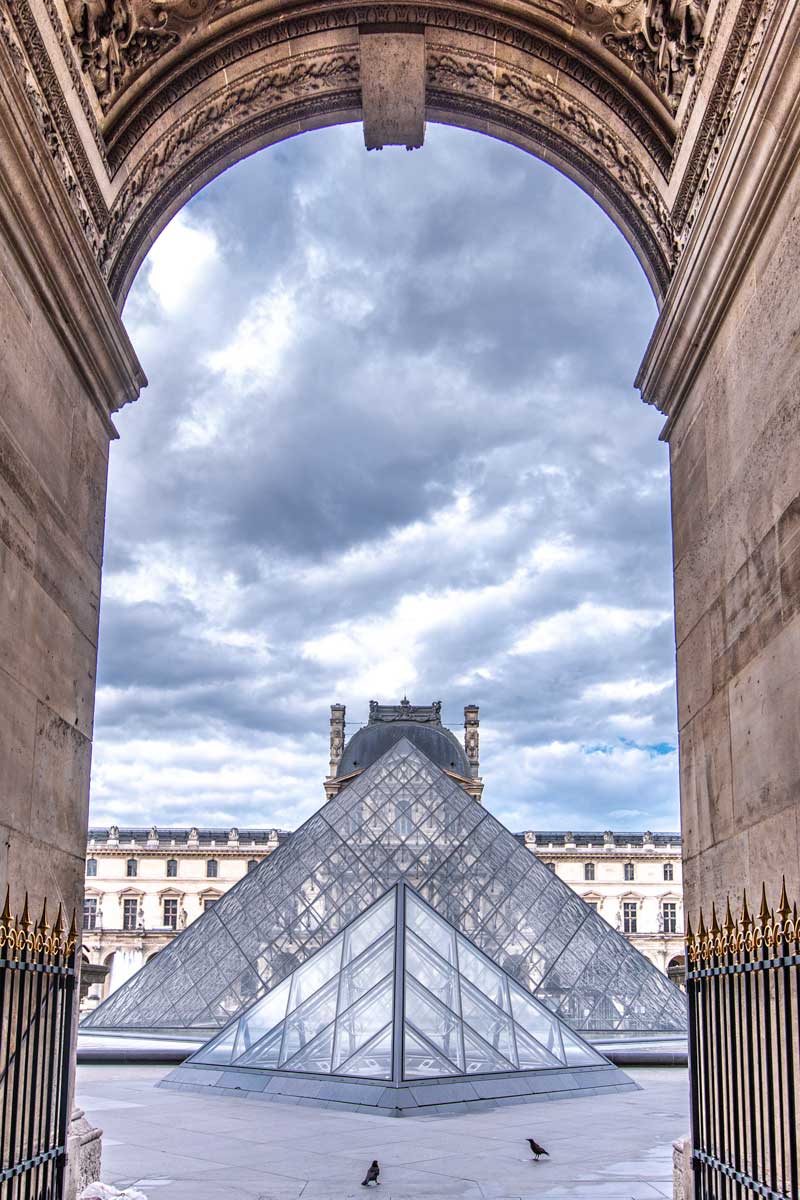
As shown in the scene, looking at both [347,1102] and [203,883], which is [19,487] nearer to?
[347,1102]

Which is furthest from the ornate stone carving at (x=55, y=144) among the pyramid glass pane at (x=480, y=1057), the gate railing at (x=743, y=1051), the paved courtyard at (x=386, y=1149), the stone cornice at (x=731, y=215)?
the pyramid glass pane at (x=480, y=1057)

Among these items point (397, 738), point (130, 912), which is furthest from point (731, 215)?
point (130, 912)

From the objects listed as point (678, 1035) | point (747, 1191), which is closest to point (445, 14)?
point (747, 1191)

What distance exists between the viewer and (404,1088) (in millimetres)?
11062

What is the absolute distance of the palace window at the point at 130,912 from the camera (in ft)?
239

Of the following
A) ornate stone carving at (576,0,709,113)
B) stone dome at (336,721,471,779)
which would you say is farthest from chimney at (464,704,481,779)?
ornate stone carving at (576,0,709,113)

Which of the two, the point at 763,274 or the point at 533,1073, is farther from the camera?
the point at 533,1073

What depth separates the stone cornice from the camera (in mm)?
5164

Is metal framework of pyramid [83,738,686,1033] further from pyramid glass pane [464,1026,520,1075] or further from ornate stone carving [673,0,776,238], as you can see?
ornate stone carving [673,0,776,238]

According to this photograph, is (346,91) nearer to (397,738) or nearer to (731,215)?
(731,215)

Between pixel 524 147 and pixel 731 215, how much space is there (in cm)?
326

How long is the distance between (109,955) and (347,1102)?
210 ft

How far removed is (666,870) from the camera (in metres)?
74.2

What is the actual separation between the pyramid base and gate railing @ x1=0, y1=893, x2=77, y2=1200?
18.9 ft
